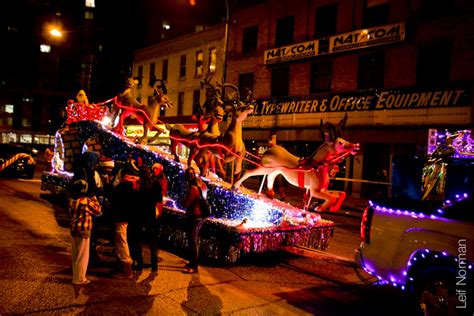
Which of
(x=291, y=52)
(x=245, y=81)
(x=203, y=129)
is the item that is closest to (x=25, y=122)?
(x=245, y=81)

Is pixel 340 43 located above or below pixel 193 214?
above

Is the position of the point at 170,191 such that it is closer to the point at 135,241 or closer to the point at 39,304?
the point at 135,241

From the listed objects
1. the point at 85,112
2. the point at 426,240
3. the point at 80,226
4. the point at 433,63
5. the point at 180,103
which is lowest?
the point at 80,226

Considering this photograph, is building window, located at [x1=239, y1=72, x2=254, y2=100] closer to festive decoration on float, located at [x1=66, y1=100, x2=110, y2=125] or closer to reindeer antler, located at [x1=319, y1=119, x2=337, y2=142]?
festive decoration on float, located at [x1=66, y1=100, x2=110, y2=125]

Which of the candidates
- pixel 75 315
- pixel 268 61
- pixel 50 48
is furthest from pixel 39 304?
pixel 50 48

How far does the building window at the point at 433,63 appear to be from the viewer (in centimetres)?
1933

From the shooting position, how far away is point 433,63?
19.8 meters

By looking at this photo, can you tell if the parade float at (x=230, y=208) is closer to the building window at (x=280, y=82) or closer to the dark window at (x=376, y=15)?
the dark window at (x=376, y=15)

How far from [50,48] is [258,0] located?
151ft

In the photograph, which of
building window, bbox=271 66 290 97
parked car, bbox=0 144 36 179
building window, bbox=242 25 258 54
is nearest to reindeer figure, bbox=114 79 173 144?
parked car, bbox=0 144 36 179

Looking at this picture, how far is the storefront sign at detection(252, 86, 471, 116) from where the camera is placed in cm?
1889

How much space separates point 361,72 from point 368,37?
1819mm

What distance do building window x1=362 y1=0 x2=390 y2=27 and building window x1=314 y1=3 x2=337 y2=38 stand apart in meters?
1.96

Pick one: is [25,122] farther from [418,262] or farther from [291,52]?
[418,262]
